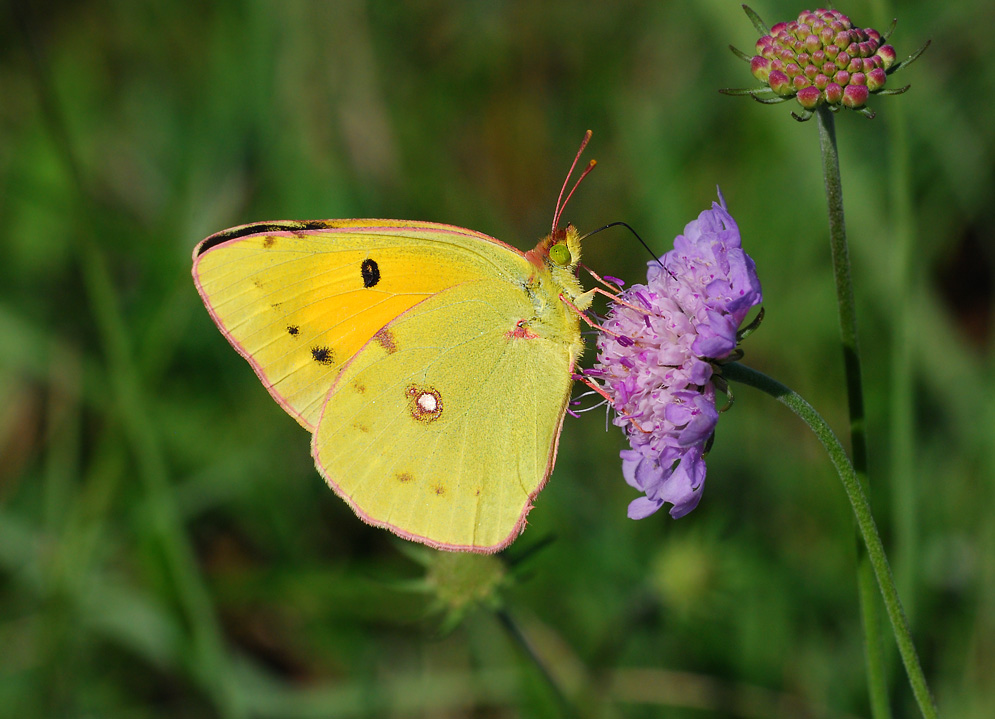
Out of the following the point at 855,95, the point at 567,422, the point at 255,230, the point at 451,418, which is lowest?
the point at 567,422

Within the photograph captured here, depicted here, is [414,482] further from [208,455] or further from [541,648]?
[208,455]

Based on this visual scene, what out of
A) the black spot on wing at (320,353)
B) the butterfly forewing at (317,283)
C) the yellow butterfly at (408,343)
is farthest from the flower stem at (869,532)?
the black spot on wing at (320,353)

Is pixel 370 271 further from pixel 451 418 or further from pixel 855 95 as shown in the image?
pixel 855 95

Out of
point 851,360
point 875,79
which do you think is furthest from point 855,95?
point 851,360

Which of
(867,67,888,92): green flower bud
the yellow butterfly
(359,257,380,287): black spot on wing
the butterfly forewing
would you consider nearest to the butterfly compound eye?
the yellow butterfly

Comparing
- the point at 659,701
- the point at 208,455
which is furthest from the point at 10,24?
the point at 659,701

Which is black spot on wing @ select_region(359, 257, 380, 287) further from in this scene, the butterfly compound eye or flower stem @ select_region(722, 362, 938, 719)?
flower stem @ select_region(722, 362, 938, 719)

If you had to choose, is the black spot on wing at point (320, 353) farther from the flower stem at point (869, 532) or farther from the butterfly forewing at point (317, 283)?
the flower stem at point (869, 532)

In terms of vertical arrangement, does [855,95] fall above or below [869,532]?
above

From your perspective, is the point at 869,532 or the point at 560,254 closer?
the point at 869,532
